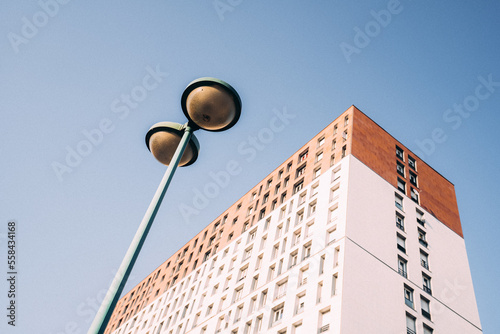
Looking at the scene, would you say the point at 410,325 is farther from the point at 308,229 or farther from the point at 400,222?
the point at 308,229

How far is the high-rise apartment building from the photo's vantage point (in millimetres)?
23234

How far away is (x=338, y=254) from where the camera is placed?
80.8ft

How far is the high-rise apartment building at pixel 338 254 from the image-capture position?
76.2 ft

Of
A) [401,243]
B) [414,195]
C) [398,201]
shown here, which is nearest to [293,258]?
[401,243]

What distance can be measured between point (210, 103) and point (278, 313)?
20.8m

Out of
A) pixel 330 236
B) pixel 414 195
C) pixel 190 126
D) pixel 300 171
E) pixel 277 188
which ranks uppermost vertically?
pixel 300 171

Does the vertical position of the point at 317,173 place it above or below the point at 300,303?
above

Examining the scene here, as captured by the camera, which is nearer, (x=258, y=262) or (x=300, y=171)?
(x=258, y=262)

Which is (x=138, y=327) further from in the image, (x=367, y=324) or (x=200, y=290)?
(x=367, y=324)

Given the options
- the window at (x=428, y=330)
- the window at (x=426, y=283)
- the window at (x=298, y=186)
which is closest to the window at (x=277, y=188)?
the window at (x=298, y=186)

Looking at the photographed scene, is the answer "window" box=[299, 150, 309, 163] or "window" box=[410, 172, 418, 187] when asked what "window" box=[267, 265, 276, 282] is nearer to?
"window" box=[299, 150, 309, 163]

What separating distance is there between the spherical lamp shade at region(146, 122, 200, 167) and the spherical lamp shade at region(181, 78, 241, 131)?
0.46 metres

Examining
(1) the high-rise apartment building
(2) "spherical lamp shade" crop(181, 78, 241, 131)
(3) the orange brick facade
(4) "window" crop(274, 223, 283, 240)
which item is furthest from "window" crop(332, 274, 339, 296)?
(2) "spherical lamp shade" crop(181, 78, 241, 131)

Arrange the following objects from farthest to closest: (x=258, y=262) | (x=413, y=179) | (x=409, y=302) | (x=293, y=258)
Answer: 1. (x=413, y=179)
2. (x=258, y=262)
3. (x=293, y=258)
4. (x=409, y=302)
